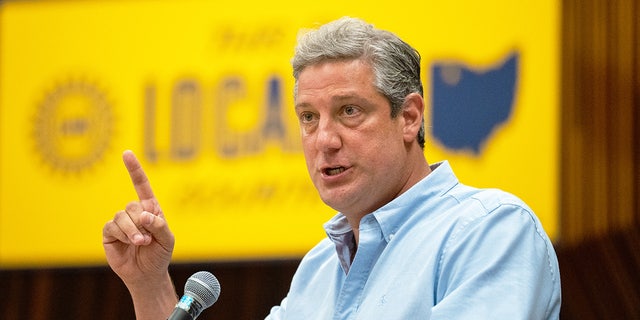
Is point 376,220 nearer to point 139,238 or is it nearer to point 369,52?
point 369,52

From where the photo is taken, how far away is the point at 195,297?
1.73m

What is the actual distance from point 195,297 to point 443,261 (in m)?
0.43

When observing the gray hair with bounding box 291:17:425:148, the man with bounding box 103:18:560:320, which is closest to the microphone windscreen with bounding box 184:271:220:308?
the man with bounding box 103:18:560:320

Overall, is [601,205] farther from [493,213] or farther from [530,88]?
[493,213]

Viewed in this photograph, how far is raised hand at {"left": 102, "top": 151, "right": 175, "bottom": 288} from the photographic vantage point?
2.05m

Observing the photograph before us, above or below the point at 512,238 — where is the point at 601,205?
below

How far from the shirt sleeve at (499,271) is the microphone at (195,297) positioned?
1.29ft

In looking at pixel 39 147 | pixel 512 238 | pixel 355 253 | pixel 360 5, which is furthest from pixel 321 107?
pixel 39 147

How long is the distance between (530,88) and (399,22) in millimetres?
603

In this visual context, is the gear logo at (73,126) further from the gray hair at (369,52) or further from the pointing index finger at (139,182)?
the gray hair at (369,52)

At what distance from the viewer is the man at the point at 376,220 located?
1725 millimetres

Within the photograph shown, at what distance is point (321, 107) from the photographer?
6.54ft

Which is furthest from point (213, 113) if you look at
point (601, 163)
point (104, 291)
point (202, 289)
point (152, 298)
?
point (202, 289)

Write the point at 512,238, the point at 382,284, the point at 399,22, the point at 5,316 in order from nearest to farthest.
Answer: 1. the point at 512,238
2. the point at 382,284
3. the point at 399,22
4. the point at 5,316
